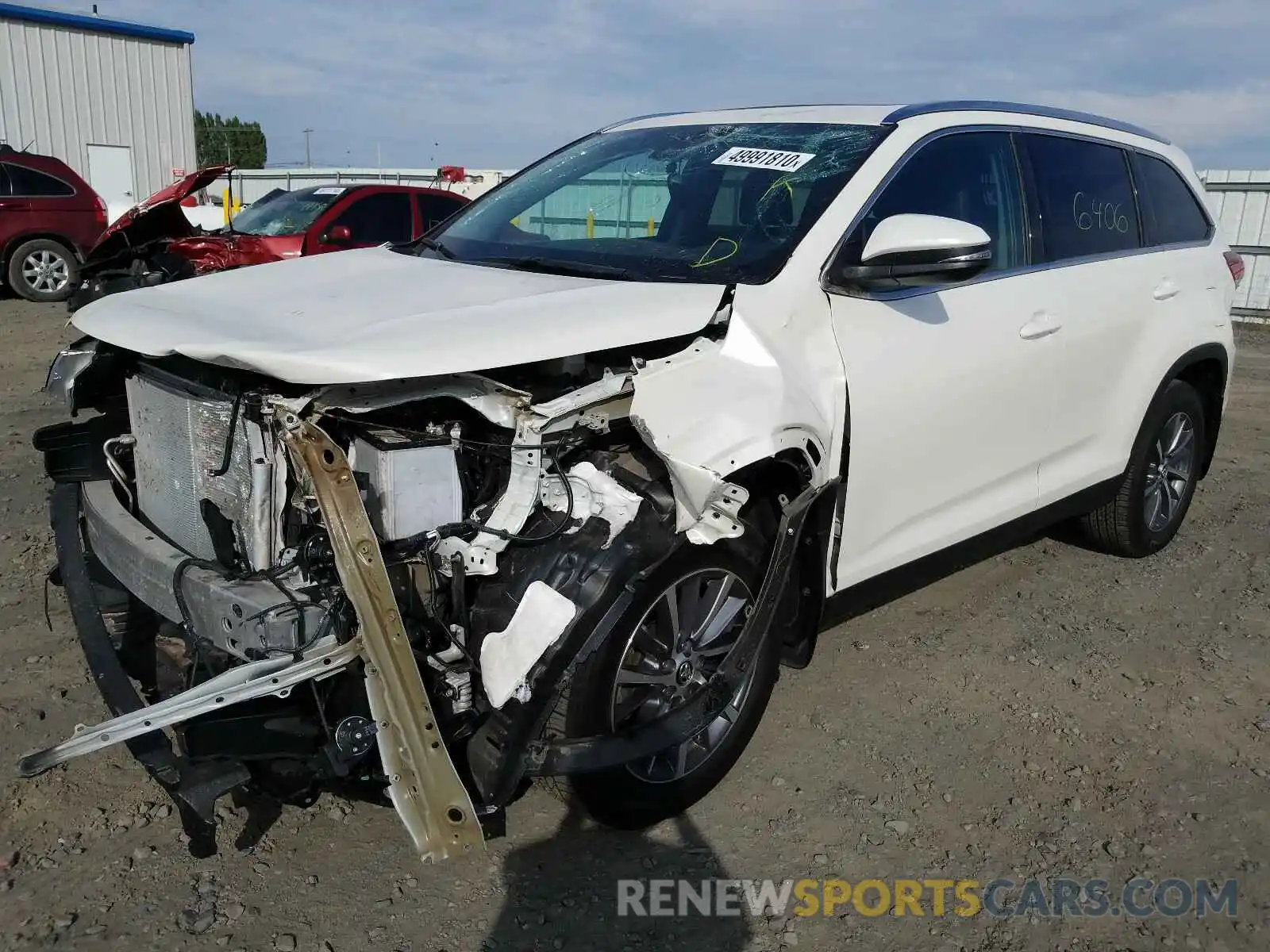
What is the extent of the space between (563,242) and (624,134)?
34.6 inches

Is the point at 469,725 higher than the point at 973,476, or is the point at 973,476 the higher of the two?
the point at 973,476

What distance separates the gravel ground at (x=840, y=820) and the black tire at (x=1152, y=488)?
0.45m

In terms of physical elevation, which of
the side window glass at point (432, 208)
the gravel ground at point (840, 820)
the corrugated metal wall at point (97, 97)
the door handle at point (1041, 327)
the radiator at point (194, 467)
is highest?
the corrugated metal wall at point (97, 97)

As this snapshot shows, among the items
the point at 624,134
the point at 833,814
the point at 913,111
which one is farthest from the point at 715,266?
the point at 833,814

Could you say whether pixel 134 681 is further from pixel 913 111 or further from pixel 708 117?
pixel 913 111

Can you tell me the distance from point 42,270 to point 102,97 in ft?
30.5

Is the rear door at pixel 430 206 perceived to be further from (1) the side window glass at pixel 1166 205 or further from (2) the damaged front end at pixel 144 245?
(1) the side window glass at pixel 1166 205

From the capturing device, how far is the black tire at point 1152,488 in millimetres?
4488

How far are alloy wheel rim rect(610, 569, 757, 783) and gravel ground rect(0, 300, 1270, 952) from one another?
20 centimetres

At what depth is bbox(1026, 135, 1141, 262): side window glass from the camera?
3.88 metres

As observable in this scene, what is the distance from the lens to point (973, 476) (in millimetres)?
3543

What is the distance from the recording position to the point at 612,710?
264 centimetres

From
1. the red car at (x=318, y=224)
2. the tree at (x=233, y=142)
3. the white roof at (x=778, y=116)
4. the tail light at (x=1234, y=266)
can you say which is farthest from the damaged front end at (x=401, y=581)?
the tree at (x=233, y=142)

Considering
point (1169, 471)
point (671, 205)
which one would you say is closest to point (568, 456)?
point (671, 205)
